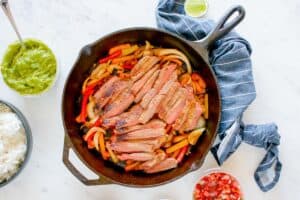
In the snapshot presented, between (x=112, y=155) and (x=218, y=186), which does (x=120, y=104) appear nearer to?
(x=112, y=155)

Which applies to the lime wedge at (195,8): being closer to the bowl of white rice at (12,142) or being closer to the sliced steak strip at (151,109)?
the sliced steak strip at (151,109)

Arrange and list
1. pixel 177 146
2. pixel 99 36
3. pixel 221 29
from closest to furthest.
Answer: pixel 221 29 → pixel 177 146 → pixel 99 36

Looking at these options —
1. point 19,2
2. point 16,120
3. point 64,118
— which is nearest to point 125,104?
point 64,118

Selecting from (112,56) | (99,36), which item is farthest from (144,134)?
(99,36)

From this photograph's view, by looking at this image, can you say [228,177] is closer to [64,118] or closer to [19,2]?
[64,118]

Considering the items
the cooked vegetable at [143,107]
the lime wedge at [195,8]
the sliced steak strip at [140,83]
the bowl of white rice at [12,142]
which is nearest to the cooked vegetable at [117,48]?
the cooked vegetable at [143,107]

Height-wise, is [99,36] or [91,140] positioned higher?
[99,36]
